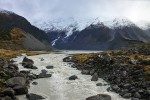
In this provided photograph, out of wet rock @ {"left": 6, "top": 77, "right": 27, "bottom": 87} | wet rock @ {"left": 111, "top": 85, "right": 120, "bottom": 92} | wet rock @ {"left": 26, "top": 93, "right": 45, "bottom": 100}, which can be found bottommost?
wet rock @ {"left": 26, "top": 93, "right": 45, "bottom": 100}

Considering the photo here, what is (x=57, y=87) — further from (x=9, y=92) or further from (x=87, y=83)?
(x=9, y=92)

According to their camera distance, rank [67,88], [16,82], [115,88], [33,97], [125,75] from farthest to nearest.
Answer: [125,75], [67,88], [115,88], [16,82], [33,97]

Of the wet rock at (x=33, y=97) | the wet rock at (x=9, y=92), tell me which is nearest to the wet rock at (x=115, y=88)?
the wet rock at (x=33, y=97)

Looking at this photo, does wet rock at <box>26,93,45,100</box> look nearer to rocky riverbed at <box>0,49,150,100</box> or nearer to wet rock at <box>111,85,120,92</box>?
rocky riverbed at <box>0,49,150,100</box>

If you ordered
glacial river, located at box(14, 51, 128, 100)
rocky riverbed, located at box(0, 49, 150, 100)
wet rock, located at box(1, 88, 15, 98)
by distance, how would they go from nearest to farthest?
wet rock, located at box(1, 88, 15, 98) < rocky riverbed, located at box(0, 49, 150, 100) < glacial river, located at box(14, 51, 128, 100)

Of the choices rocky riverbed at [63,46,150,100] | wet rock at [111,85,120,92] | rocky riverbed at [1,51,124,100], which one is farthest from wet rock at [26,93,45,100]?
wet rock at [111,85,120,92]

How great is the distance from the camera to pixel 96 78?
225ft

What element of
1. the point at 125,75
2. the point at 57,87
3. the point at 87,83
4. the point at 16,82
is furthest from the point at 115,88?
the point at 16,82

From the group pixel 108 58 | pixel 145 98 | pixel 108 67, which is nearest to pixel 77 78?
pixel 108 67

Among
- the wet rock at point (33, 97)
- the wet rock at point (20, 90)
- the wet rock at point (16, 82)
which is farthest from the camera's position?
the wet rock at point (16, 82)

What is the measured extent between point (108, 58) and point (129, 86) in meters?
24.9

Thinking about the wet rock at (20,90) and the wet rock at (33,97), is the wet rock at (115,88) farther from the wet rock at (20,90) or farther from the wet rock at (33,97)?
the wet rock at (20,90)

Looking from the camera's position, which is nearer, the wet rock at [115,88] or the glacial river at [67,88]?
the glacial river at [67,88]

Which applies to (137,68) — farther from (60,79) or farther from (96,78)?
(60,79)
